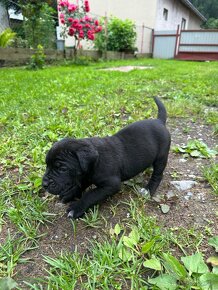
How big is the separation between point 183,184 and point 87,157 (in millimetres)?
1177

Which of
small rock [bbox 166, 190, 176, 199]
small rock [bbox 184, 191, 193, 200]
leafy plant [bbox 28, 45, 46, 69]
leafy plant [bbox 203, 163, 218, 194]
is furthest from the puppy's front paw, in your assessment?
leafy plant [bbox 28, 45, 46, 69]

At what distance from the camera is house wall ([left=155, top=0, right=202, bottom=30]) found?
21.9 meters

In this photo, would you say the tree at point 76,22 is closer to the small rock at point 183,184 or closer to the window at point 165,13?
the window at point 165,13

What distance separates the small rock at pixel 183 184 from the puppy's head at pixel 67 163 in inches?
40.3

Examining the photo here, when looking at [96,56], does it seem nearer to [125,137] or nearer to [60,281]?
[125,137]

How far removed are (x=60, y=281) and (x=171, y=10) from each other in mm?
26816

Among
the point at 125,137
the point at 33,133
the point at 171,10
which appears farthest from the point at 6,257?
the point at 171,10

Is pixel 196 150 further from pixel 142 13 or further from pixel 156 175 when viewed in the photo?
pixel 142 13

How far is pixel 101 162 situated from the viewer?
7.42 ft

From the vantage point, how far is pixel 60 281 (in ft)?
5.39

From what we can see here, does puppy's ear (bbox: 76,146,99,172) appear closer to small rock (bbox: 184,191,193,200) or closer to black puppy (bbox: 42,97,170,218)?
black puppy (bbox: 42,97,170,218)

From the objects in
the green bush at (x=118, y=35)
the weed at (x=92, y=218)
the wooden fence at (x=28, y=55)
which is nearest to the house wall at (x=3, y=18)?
the green bush at (x=118, y=35)

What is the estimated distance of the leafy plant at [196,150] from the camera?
3326 mm

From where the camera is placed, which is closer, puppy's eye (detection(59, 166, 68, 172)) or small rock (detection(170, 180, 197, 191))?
puppy's eye (detection(59, 166, 68, 172))
